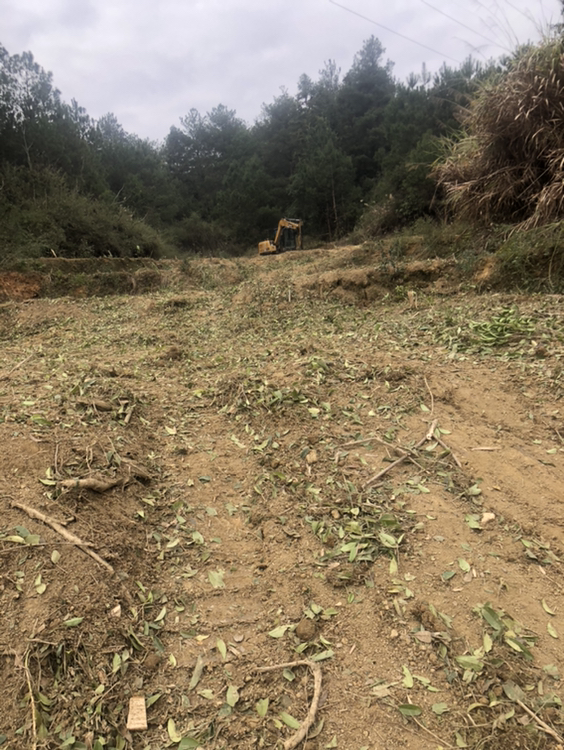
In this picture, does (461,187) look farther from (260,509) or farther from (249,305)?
(260,509)

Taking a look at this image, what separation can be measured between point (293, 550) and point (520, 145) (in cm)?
595

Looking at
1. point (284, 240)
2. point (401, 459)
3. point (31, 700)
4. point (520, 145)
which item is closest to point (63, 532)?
point (31, 700)

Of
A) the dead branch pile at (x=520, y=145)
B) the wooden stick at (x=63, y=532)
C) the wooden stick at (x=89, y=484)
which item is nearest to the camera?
the wooden stick at (x=63, y=532)

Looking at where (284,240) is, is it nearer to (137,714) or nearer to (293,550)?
(293,550)

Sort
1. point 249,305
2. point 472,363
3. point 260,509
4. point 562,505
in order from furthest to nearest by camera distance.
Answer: point 249,305 → point 472,363 → point 260,509 → point 562,505

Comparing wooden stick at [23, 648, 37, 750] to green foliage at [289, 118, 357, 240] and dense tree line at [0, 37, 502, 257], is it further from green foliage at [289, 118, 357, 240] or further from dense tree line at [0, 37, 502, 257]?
green foliage at [289, 118, 357, 240]

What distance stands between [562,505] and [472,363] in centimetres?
147

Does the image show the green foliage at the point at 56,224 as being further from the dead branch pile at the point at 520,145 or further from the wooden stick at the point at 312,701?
the wooden stick at the point at 312,701

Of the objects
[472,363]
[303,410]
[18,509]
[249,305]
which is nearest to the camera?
[18,509]

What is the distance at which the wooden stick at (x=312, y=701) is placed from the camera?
1.28 meters

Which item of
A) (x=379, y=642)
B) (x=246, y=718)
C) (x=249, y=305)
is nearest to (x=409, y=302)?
(x=249, y=305)

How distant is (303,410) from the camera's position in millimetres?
2859

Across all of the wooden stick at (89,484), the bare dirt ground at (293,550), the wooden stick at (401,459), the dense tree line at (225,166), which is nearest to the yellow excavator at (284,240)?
the dense tree line at (225,166)

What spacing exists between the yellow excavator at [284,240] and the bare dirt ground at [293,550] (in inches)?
539
